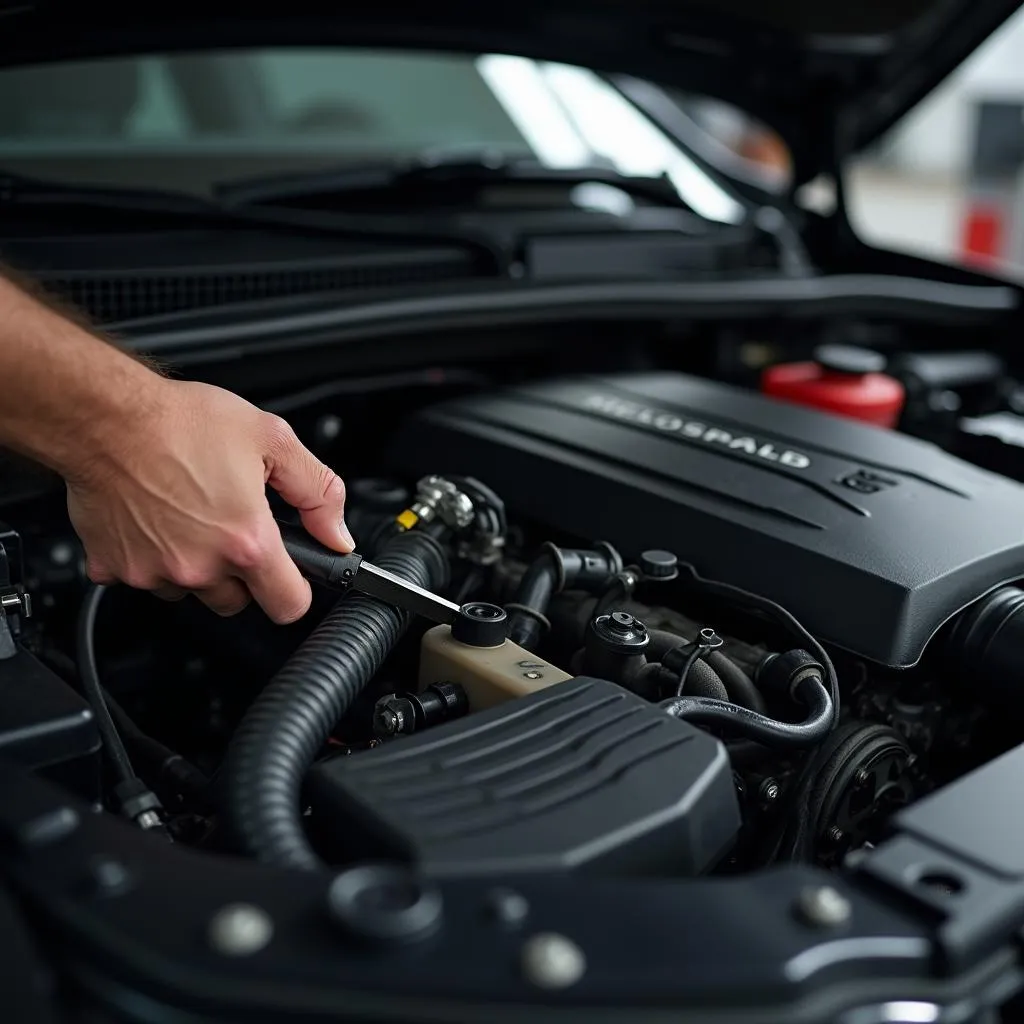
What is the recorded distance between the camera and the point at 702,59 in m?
1.92

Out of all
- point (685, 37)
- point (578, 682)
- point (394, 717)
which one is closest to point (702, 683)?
point (578, 682)

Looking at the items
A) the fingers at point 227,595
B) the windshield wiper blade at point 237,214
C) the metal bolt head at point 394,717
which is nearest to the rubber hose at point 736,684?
the metal bolt head at point 394,717

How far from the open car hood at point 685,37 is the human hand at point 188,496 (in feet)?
2.18

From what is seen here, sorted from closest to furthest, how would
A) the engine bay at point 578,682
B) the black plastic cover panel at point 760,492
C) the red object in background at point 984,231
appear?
1. the engine bay at point 578,682
2. the black plastic cover panel at point 760,492
3. the red object in background at point 984,231

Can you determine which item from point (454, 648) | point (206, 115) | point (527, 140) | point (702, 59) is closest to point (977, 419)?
point (702, 59)

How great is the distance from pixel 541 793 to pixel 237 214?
93 centimetres

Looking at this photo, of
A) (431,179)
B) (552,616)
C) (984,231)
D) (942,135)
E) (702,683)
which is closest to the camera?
(702,683)

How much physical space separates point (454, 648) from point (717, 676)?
0.22m

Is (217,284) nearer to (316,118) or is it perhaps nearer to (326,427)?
(326,427)

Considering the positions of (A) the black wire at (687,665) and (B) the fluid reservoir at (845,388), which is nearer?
(A) the black wire at (687,665)

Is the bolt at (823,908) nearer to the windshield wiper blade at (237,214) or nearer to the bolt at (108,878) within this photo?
the bolt at (108,878)

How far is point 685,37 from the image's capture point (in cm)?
184

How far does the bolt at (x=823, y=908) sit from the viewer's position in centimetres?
66

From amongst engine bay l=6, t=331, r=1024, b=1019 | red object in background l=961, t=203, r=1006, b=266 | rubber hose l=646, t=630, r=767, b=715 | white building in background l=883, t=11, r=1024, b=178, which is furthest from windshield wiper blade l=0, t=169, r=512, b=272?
white building in background l=883, t=11, r=1024, b=178
